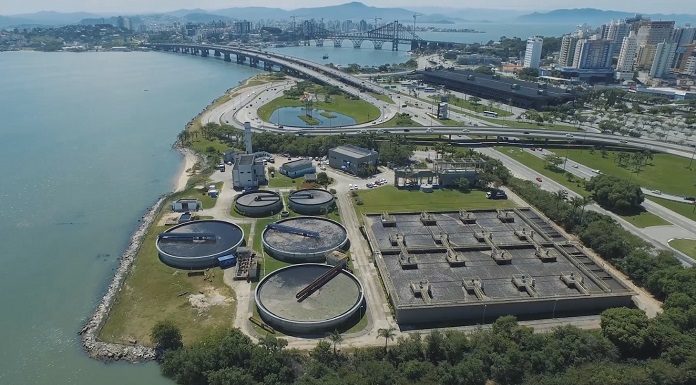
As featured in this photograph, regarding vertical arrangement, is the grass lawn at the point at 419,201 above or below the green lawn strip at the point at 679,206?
above

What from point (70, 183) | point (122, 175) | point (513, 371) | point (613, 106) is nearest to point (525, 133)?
point (613, 106)

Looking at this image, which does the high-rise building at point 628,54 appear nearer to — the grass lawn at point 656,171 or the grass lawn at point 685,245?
the grass lawn at point 656,171

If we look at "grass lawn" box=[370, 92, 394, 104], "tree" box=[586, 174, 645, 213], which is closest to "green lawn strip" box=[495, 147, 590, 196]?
"tree" box=[586, 174, 645, 213]

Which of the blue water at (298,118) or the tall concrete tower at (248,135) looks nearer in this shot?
the tall concrete tower at (248,135)

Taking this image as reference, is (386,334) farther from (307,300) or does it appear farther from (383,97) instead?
(383,97)

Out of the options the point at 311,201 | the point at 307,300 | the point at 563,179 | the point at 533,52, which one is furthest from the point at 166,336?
the point at 533,52

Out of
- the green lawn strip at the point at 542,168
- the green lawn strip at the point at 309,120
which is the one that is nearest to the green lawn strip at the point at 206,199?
the green lawn strip at the point at 309,120
